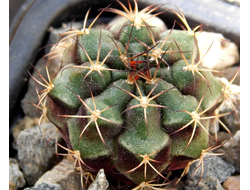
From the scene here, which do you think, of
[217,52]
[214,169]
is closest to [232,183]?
[214,169]

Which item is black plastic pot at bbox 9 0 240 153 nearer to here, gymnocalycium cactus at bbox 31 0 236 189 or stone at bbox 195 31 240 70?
stone at bbox 195 31 240 70

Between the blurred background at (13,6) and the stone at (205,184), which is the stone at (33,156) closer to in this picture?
the stone at (205,184)

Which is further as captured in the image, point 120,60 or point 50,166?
point 50,166

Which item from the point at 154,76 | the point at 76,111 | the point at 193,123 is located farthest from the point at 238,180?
the point at 76,111

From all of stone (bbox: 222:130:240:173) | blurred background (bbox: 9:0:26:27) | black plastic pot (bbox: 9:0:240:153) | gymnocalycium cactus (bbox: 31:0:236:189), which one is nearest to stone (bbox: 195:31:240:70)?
black plastic pot (bbox: 9:0:240:153)

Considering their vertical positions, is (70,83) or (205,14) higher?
(70,83)
